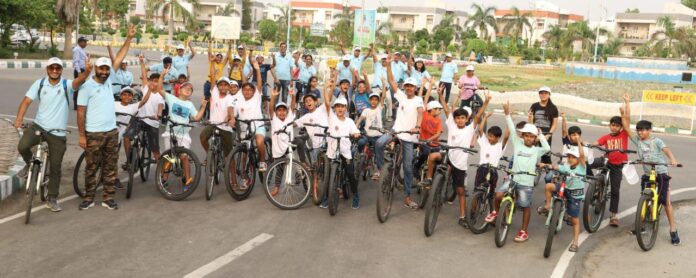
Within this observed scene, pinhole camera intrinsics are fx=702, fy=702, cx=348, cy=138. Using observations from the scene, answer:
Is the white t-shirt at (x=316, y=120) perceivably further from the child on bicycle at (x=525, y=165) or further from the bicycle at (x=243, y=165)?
the child on bicycle at (x=525, y=165)

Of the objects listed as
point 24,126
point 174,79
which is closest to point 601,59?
point 174,79

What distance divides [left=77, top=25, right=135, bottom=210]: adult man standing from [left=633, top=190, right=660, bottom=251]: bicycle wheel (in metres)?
6.30

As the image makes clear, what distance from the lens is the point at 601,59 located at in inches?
3637

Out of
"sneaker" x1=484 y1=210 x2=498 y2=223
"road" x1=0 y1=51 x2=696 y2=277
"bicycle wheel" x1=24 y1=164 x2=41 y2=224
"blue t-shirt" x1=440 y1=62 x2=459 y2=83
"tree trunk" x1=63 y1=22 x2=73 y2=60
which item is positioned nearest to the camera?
"road" x1=0 y1=51 x2=696 y2=277

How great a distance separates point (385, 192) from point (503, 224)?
5.26 feet

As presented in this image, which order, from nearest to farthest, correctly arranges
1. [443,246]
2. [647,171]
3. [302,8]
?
1. [443,246]
2. [647,171]
3. [302,8]

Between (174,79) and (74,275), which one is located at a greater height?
(174,79)

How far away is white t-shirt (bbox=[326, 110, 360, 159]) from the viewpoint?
29.9 feet

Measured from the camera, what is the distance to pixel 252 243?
25.1 feet

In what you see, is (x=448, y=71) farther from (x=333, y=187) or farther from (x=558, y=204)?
(x=558, y=204)

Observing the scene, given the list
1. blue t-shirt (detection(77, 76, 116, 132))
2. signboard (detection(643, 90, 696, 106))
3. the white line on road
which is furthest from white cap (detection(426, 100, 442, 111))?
signboard (detection(643, 90, 696, 106))

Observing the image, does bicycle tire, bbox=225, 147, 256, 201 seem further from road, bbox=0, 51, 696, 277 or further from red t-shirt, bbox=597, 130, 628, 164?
red t-shirt, bbox=597, 130, 628, 164

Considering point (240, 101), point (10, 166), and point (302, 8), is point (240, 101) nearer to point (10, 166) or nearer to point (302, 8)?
point (10, 166)

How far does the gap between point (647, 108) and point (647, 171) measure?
17755 mm
